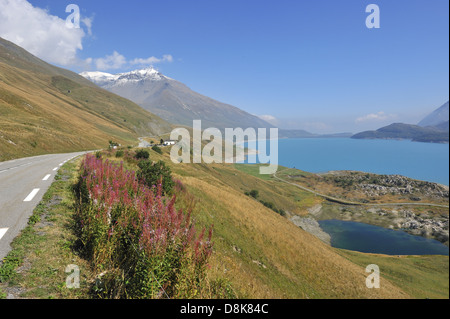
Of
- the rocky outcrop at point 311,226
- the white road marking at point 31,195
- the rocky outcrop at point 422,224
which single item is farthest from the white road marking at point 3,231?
the rocky outcrop at point 422,224

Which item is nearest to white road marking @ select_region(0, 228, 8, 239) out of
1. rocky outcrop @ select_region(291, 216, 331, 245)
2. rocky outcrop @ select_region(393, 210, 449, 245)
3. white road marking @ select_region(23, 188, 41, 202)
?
white road marking @ select_region(23, 188, 41, 202)

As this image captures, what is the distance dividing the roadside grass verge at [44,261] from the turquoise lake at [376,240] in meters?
82.4

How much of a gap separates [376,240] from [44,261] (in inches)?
3862

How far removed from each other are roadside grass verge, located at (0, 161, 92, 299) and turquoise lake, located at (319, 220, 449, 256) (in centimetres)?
8237

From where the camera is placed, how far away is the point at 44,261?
6.27m

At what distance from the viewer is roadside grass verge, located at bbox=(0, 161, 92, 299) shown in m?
5.19

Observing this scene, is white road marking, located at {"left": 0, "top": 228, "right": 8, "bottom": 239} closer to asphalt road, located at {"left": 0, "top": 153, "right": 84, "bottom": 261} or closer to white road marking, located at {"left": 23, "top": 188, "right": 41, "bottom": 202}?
asphalt road, located at {"left": 0, "top": 153, "right": 84, "bottom": 261}

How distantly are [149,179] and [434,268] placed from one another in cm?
2042

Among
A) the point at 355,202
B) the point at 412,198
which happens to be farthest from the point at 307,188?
the point at 412,198

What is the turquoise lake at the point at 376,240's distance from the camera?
210 ft

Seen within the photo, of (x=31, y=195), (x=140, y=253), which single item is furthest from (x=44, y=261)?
(x=31, y=195)

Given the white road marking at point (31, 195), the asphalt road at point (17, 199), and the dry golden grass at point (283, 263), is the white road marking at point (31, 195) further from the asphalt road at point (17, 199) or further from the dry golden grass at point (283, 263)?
the dry golden grass at point (283, 263)

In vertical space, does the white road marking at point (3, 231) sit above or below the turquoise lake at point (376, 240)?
above
